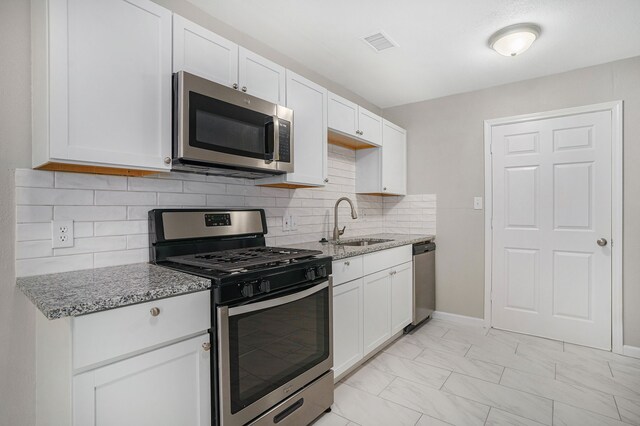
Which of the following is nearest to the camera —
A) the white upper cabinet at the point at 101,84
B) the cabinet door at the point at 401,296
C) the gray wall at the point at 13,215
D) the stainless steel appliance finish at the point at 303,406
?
the white upper cabinet at the point at 101,84

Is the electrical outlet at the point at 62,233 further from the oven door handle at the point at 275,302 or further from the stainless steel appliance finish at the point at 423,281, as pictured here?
the stainless steel appliance finish at the point at 423,281

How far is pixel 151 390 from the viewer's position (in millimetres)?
1197

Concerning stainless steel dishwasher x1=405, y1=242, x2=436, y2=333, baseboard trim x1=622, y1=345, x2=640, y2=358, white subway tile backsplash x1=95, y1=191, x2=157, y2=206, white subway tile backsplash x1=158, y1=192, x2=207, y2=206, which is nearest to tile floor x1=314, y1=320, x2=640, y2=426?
baseboard trim x1=622, y1=345, x2=640, y2=358

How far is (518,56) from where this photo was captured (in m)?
2.76

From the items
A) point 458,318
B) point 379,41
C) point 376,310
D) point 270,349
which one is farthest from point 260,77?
point 458,318

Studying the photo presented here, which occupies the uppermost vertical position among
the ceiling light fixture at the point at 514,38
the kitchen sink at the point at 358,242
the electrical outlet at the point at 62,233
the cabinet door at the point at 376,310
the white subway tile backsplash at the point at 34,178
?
the ceiling light fixture at the point at 514,38

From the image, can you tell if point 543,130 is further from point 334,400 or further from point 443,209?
point 334,400

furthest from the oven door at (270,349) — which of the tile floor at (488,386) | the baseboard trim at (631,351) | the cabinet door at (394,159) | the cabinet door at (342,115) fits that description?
the baseboard trim at (631,351)

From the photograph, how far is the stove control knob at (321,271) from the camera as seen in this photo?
1.89 metres

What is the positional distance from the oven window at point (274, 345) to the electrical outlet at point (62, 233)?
84 cm

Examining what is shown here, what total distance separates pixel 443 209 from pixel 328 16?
2356mm

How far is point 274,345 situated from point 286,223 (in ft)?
3.87

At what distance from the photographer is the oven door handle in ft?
4.68

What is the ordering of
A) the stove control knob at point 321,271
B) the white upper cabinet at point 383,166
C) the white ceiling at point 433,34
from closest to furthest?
1. the stove control knob at point 321,271
2. the white ceiling at point 433,34
3. the white upper cabinet at point 383,166
